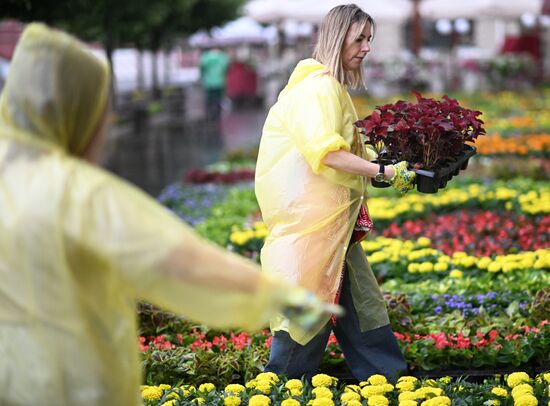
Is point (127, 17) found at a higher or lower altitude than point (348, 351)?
higher

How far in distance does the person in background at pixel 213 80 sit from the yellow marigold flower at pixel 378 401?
67.1 ft

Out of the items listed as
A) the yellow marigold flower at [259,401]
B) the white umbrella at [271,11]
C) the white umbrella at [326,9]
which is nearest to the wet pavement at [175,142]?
the white umbrella at [271,11]

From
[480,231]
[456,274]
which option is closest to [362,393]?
[456,274]

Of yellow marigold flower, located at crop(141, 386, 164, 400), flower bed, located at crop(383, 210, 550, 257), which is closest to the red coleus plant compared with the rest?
yellow marigold flower, located at crop(141, 386, 164, 400)

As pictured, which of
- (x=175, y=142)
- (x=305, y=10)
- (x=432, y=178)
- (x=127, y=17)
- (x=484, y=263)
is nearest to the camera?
(x=432, y=178)

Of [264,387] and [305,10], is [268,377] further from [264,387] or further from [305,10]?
[305,10]

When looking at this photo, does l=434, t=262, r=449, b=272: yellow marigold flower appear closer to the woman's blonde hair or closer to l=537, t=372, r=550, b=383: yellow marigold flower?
l=537, t=372, r=550, b=383: yellow marigold flower

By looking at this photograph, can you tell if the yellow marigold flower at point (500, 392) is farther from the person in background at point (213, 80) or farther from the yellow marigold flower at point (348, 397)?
the person in background at point (213, 80)

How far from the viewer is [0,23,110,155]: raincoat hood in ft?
7.29

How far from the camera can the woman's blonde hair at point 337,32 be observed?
4.02 m

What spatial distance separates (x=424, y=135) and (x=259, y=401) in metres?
1.28

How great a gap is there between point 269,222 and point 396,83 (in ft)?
71.4

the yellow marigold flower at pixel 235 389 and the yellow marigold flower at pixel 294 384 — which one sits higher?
the yellow marigold flower at pixel 294 384

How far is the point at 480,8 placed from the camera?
26.1m
